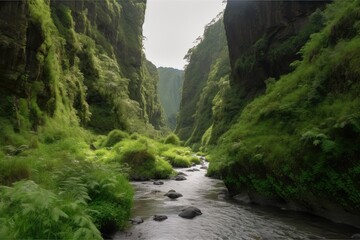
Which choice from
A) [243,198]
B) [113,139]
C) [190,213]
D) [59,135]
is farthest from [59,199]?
[113,139]

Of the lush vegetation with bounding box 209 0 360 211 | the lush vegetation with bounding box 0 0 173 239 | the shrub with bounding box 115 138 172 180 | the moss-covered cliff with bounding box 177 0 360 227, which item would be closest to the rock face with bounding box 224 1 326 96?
the moss-covered cliff with bounding box 177 0 360 227

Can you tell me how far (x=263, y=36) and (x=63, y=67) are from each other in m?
27.7

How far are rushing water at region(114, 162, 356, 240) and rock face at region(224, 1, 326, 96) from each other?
2292 cm

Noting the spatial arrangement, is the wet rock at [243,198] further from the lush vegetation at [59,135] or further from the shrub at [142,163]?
the shrub at [142,163]

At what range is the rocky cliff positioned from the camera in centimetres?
2369

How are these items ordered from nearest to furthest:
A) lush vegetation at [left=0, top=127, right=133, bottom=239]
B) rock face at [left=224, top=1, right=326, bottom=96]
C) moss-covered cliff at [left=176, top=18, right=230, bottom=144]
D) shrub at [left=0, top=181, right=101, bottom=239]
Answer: shrub at [left=0, top=181, right=101, bottom=239]
lush vegetation at [left=0, top=127, right=133, bottom=239]
rock face at [left=224, top=1, right=326, bottom=96]
moss-covered cliff at [left=176, top=18, right=230, bottom=144]

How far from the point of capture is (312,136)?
13234 mm

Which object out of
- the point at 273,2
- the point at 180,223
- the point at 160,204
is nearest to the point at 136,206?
the point at 160,204

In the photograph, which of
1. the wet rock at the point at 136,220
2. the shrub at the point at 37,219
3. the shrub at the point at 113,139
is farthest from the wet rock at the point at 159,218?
the shrub at the point at 113,139

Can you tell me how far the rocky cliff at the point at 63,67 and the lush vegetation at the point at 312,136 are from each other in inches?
621

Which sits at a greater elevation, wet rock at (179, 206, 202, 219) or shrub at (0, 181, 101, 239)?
shrub at (0, 181, 101, 239)

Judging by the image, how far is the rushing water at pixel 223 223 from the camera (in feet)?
39.0

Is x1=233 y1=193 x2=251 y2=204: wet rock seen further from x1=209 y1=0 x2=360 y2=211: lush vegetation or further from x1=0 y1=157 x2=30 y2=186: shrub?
x1=0 y1=157 x2=30 y2=186: shrub

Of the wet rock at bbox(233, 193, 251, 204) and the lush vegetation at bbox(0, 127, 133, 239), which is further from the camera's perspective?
the wet rock at bbox(233, 193, 251, 204)
